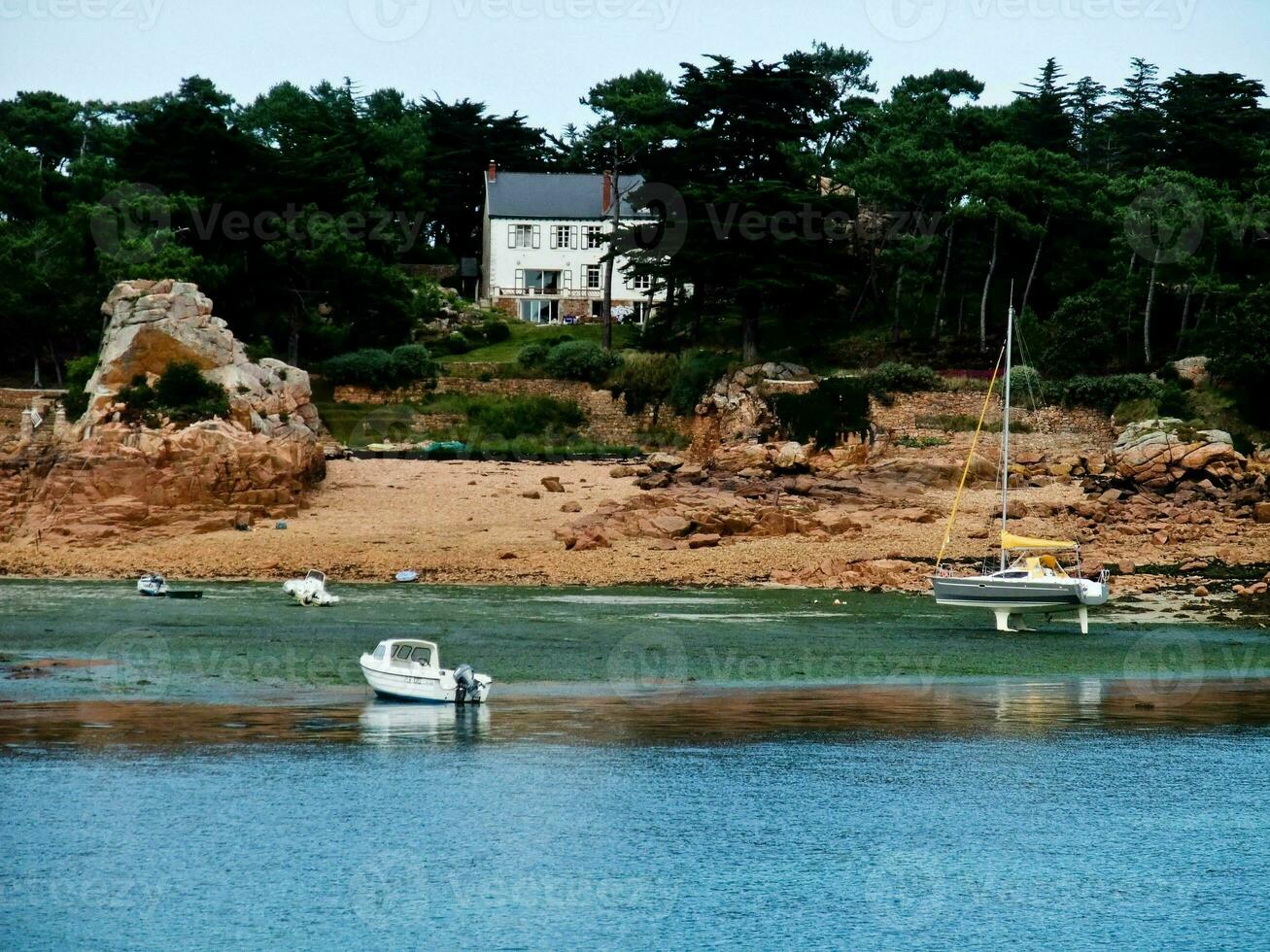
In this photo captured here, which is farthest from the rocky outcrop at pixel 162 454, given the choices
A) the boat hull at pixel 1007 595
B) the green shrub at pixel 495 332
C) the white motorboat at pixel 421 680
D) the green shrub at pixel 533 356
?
the green shrub at pixel 495 332

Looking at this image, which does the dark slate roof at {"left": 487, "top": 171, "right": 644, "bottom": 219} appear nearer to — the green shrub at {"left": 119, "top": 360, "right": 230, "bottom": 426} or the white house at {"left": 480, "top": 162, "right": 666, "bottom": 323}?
the white house at {"left": 480, "top": 162, "right": 666, "bottom": 323}

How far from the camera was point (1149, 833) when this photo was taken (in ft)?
71.4

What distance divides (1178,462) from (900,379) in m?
14.0

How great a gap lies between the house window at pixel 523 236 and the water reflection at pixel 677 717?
6628 cm

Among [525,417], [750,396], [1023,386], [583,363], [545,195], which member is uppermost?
[545,195]

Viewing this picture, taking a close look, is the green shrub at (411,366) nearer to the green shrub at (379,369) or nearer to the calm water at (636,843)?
the green shrub at (379,369)

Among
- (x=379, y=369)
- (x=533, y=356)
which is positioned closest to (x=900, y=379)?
(x=533, y=356)

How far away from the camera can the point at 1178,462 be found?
4797 cm

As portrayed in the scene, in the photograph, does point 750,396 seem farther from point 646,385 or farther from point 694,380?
point 646,385

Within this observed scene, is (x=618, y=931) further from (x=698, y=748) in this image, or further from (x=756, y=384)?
(x=756, y=384)

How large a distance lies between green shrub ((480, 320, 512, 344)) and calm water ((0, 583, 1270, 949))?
48357mm

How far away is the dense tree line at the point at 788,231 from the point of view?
6219cm

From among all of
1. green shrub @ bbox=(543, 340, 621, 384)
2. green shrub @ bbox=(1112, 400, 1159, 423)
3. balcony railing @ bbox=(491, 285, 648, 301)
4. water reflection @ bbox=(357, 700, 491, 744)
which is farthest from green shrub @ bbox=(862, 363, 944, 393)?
water reflection @ bbox=(357, 700, 491, 744)

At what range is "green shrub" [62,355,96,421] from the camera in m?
50.2
